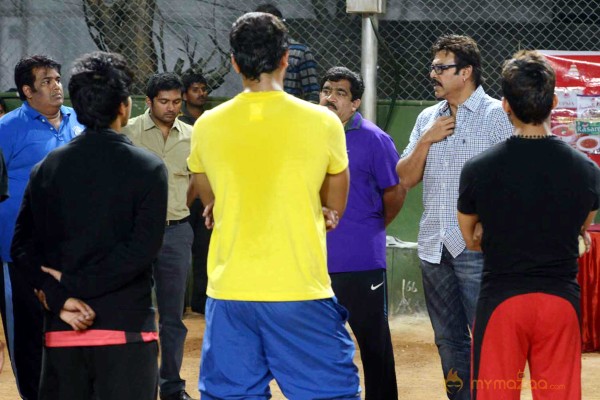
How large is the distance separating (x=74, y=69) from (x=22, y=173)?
6.44ft

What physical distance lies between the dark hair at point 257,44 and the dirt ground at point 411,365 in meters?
3.11

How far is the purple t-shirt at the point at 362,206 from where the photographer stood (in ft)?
17.9

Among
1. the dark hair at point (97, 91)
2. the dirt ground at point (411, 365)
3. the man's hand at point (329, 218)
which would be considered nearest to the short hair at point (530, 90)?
the man's hand at point (329, 218)

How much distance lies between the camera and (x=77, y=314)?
3.74m

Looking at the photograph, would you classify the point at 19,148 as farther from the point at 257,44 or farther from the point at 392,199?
the point at 257,44

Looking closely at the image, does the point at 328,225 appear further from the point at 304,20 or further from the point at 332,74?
the point at 304,20

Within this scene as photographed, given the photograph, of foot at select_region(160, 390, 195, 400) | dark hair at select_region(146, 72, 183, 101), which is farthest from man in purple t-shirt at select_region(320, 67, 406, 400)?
dark hair at select_region(146, 72, 183, 101)

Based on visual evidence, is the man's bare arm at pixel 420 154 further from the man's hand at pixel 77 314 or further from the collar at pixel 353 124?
the man's hand at pixel 77 314

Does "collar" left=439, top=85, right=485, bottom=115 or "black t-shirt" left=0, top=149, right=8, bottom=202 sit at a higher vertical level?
"collar" left=439, top=85, right=485, bottom=115

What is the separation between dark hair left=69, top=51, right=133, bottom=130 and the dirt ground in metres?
2.99

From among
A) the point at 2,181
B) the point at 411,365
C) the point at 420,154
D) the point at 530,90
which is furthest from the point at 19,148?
the point at 411,365

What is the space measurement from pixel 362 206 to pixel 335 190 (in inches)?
65.7

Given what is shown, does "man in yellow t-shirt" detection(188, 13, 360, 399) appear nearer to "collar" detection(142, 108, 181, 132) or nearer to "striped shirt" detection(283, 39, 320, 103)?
"collar" detection(142, 108, 181, 132)

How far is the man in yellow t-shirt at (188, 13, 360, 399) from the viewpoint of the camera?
3621mm
